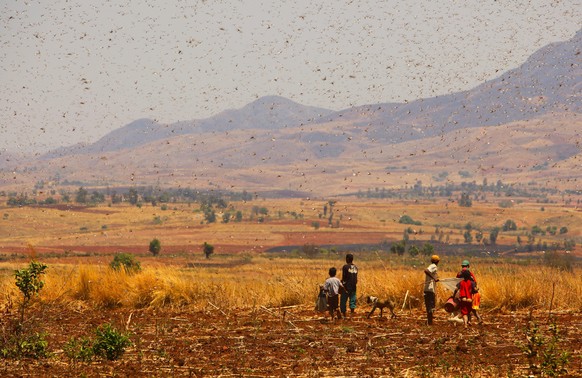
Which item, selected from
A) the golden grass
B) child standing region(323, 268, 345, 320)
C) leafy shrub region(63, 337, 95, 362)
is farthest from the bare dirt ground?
the golden grass

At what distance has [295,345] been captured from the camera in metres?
16.1

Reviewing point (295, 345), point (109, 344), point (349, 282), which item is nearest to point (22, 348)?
point (109, 344)

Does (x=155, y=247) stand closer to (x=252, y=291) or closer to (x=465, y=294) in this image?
(x=252, y=291)

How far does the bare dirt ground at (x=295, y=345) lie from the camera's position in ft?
45.2

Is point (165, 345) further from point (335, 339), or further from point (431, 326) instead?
point (431, 326)

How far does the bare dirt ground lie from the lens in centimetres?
1379

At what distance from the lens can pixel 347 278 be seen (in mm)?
19953

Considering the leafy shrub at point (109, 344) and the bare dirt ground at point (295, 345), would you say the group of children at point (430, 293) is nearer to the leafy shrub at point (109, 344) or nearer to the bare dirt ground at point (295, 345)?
the bare dirt ground at point (295, 345)

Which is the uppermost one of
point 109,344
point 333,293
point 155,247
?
point 333,293

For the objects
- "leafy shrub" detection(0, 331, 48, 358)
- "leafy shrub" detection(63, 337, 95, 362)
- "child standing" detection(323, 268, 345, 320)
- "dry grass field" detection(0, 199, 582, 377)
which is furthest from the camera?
"child standing" detection(323, 268, 345, 320)

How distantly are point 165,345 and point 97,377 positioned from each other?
10.5 feet

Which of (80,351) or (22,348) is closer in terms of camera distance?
(80,351)

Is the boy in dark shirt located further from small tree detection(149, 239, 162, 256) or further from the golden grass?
small tree detection(149, 239, 162, 256)

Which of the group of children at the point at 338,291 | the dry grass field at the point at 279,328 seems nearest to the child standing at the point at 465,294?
the dry grass field at the point at 279,328
